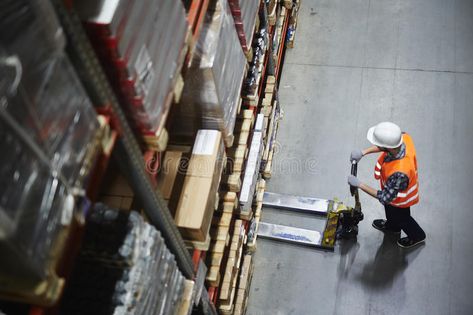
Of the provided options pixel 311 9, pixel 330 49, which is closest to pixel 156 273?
pixel 330 49

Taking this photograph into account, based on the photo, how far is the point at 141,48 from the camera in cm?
254

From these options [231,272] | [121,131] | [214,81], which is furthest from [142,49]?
[231,272]

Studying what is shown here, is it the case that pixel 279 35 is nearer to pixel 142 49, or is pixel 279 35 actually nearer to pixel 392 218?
pixel 392 218

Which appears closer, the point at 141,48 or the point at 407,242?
the point at 141,48

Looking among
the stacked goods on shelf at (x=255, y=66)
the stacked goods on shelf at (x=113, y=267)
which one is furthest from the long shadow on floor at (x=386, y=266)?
the stacked goods on shelf at (x=113, y=267)

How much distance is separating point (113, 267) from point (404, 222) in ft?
13.9

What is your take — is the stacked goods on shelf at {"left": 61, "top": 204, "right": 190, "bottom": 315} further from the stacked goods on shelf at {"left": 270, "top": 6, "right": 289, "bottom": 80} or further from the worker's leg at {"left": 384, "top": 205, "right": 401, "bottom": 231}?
the stacked goods on shelf at {"left": 270, "top": 6, "right": 289, "bottom": 80}

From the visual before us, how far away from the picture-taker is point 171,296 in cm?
328

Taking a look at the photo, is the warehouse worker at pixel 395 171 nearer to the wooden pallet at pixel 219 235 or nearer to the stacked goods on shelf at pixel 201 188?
the wooden pallet at pixel 219 235

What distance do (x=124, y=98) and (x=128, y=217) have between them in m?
0.71

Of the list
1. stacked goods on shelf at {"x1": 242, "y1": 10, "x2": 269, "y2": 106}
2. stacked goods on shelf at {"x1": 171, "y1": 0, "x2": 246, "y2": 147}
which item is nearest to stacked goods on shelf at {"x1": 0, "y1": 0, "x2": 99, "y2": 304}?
stacked goods on shelf at {"x1": 171, "y1": 0, "x2": 246, "y2": 147}

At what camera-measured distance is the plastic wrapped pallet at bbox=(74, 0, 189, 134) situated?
2248mm

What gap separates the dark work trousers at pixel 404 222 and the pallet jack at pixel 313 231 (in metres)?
0.38

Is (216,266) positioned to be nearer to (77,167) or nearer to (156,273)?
(156,273)
